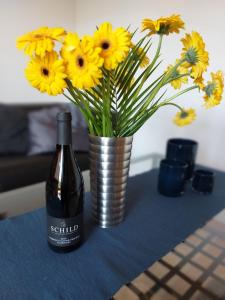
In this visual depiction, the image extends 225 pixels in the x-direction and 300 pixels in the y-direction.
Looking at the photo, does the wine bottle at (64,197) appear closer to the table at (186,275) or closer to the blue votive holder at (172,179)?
the table at (186,275)

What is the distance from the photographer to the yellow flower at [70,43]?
46cm

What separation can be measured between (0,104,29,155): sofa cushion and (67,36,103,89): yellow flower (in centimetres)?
154

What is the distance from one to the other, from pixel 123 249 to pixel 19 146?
153cm

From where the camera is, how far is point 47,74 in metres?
0.49

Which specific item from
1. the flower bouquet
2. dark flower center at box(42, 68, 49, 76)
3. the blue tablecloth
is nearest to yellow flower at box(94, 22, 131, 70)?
the flower bouquet

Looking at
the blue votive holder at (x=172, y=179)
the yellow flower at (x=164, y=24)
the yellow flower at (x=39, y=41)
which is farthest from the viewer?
the blue votive holder at (x=172, y=179)

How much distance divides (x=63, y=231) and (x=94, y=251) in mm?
94

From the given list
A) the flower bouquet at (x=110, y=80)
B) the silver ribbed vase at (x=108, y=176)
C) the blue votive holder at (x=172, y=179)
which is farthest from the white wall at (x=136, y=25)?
the silver ribbed vase at (x=108, y=176)

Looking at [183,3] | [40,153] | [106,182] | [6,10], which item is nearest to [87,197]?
[106,182]

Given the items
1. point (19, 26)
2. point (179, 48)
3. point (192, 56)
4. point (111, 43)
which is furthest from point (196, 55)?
point (19, 26)

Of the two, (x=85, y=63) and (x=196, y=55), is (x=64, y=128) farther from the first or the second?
(x=196, y=55)

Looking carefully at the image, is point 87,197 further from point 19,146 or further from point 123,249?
point 19,146

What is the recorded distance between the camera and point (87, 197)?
2.74ft

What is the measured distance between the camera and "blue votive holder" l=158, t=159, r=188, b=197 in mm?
834
